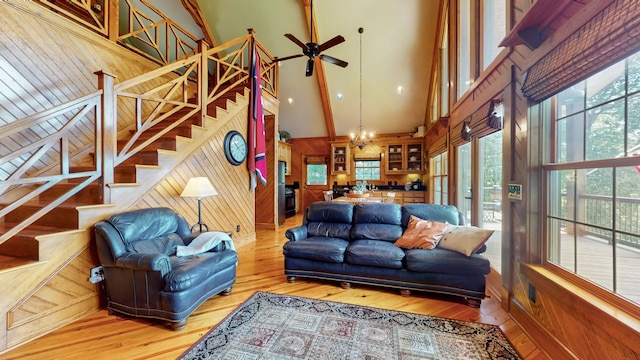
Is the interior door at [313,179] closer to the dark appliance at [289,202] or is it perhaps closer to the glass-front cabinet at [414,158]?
the dark appliance at [289,202]

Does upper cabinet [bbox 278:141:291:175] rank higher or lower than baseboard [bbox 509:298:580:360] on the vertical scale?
higher

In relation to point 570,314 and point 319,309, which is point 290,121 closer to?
point 319,309

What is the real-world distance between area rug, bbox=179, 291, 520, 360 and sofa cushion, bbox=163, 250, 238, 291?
0.43m

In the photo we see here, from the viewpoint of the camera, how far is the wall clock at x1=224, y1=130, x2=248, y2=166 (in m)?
4.14

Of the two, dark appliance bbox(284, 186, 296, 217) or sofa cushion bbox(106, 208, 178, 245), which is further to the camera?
dark appliance bbox(284, 186, 296, 217)

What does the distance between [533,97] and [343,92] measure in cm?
565

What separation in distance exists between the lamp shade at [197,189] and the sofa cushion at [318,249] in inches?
49.7

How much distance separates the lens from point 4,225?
7.95 ft

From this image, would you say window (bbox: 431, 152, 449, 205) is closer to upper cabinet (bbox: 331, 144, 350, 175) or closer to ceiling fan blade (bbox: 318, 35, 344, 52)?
upper cabinet (bbox: 331, 144, 350, 175)

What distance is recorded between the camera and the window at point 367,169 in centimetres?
833

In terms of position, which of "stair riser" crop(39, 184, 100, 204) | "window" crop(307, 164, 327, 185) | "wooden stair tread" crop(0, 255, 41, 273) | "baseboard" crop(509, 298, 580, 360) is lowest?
Result: "baseboard" crop(509, 298, 580, 360)

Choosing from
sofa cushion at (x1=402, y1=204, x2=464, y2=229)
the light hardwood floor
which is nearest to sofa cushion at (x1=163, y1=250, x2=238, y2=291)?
the light hardwood floor

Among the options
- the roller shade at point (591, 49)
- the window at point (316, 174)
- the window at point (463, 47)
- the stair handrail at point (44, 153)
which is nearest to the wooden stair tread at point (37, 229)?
the stair handrail at point (44, 153)

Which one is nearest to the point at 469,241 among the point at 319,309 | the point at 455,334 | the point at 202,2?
the point at 455,334
